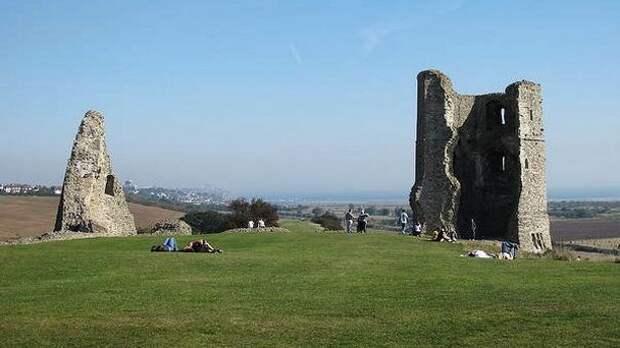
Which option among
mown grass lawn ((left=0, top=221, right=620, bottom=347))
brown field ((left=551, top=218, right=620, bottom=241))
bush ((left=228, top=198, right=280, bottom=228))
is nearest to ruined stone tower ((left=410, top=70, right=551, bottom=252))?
bush ((left=228, top=198, right=280, bottom=228))

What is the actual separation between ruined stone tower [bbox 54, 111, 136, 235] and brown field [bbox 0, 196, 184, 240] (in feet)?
64.7

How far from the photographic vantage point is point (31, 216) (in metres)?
71.6

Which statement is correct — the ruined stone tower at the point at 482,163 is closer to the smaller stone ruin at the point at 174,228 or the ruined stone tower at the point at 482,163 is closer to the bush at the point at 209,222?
the smaller stone ruin at the point at 174,228

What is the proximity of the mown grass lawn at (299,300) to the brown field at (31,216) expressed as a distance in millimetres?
38840

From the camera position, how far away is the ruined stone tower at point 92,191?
34.1 meters

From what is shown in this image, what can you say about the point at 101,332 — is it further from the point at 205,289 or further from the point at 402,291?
the point at 402,291

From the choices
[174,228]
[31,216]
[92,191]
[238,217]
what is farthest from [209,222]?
[92,191]

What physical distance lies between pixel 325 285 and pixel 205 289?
2.59 metres

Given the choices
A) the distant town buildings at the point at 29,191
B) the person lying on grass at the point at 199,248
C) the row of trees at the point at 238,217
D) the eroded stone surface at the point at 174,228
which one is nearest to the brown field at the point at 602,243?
the row of trees at the point at 238,217

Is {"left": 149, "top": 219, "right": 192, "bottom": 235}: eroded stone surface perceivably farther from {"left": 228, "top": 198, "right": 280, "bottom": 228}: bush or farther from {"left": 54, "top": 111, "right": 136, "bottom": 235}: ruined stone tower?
{"left": 228, "top": 198, "right": 280, "bottom": 228}: bush

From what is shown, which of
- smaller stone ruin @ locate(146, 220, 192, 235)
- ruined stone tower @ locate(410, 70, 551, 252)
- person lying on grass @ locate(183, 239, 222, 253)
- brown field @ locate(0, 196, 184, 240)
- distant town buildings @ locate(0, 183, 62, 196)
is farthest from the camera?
distant town buildings @ locate(0, 183, 62, 196)

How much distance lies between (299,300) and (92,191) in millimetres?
22644

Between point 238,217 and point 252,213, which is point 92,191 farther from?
point 252,213

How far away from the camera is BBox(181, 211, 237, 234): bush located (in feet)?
185
